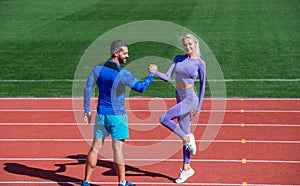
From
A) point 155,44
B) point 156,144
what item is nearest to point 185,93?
point 156,144

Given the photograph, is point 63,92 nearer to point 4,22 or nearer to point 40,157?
point 40,157

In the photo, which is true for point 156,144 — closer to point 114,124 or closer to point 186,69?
point 186,69

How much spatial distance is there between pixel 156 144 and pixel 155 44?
1107 cm

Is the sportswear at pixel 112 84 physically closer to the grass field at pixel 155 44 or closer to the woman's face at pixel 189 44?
the woman's face at pixel 189 44

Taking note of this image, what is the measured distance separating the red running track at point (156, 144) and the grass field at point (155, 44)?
1340 millimetres

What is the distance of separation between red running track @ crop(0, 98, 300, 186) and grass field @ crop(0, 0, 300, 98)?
1.34 metres

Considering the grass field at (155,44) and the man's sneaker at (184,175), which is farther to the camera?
the grass field at (155,44)

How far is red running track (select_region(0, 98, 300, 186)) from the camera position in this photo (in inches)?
388

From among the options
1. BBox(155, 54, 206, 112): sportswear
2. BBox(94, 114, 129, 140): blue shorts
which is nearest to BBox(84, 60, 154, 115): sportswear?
BBox(94, 114, 129, 140): blue shorts

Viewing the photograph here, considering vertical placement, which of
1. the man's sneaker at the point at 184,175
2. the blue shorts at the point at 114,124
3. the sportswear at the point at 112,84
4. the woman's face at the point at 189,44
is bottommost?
the man's sneaker at the point at 184,175

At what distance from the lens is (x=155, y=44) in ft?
73.5

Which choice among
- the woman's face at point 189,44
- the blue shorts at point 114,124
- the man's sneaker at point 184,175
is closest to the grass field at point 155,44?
the man's sneaker at point 184,175

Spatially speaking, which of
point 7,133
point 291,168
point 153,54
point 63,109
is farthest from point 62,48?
point 291,168

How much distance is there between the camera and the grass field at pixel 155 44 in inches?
655
